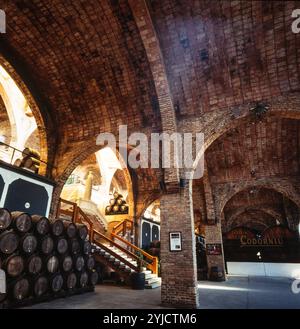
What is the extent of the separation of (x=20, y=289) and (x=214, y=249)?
1060 cm

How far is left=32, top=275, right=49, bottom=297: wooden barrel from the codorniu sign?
53.7 feet

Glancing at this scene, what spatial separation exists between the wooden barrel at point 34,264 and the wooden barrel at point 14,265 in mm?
194

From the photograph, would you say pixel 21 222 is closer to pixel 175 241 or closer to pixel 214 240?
pixel 175 241

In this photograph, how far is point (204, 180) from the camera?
46.1ft

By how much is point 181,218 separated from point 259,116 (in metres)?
4.27

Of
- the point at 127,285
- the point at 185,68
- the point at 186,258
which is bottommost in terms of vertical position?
the point at 127,285

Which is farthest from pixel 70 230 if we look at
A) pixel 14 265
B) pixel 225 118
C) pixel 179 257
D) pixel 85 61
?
pixel 225 118

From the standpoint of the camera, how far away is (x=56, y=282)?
6.79 metres

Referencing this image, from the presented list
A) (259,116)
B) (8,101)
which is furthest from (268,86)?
(8,101)

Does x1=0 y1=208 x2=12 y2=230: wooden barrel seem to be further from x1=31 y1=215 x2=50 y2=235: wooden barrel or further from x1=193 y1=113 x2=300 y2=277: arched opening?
x1=193 y1=113 x2=300 y2=277: arched opening

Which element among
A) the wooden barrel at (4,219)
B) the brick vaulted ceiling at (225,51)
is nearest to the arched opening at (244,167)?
the brick vaulted ceiling at (225,51)

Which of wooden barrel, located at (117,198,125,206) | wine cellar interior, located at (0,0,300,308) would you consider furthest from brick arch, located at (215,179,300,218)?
wooden barrel, located at (117,198,125,206)

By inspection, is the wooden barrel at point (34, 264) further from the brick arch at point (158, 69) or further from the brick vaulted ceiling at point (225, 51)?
the brick vaulted ceiling at point (225, 51)

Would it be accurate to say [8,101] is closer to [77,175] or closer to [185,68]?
[77,175]
